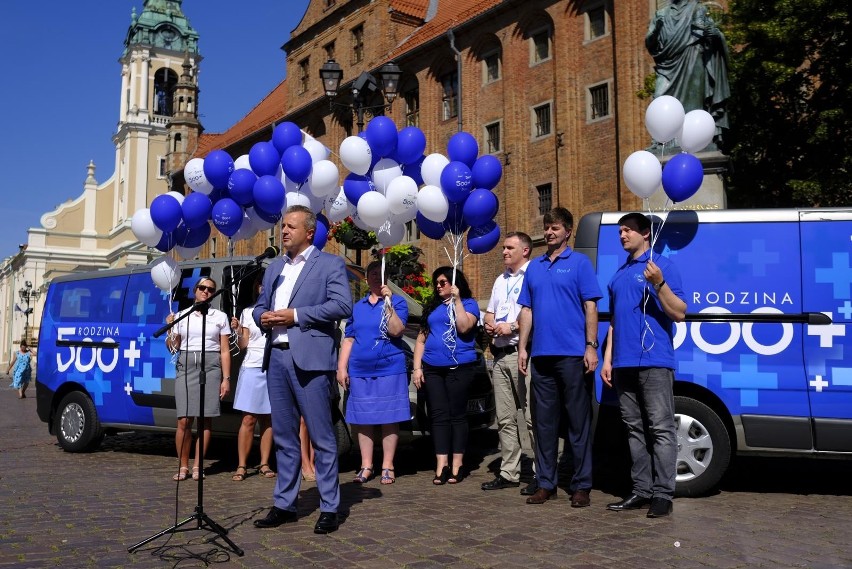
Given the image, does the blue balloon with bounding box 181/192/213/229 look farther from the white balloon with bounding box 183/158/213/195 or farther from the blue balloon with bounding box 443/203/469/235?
the blue balloon with bounding box 443/203/469/235

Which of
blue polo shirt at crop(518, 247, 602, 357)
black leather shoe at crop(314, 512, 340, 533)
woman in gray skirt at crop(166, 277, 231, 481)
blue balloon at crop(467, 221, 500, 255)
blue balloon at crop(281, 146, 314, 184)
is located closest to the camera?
black leather shoe at crop(314, 512, 340, 533)

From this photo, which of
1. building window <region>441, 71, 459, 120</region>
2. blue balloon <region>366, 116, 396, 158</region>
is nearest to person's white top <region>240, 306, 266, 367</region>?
blue balloon <region>366, 116, 396, 158</region>

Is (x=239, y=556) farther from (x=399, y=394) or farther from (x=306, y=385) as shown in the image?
(x=399, y=394)

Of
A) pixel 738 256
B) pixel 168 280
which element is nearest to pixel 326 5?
pixel 168 280

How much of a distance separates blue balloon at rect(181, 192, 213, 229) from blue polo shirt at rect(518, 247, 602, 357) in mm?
4237

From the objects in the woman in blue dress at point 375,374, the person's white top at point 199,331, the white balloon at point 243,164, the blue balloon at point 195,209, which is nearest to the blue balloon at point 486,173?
the woman in blue dress at point 375,374

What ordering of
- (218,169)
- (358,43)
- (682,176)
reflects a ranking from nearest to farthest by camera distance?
(682,176) < (218,169) < (358,43)

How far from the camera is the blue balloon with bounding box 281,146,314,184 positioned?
27.8 feet

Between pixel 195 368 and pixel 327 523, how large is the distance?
10.2 feet

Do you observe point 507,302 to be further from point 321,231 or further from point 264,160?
point 264,160

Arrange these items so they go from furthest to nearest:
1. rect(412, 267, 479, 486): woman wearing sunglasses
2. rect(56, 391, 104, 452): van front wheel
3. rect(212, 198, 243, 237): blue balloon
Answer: rect(56, 391, 104, 452): van front wheel, rect(212, 198, 243, 237): blue balloon, rect(412, 267, 479, 486): woman wearing sunglasses

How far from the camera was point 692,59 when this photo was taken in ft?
36.8

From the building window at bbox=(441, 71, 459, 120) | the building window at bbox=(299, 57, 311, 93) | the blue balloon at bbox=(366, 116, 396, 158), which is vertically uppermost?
the building window at bbox=(299, 57, 311, 93)

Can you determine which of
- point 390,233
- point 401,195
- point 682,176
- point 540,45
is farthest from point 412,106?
point 682,176
